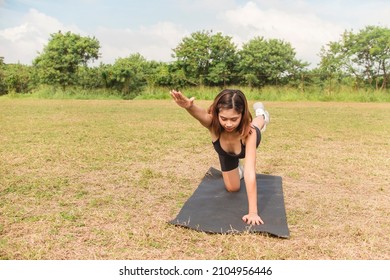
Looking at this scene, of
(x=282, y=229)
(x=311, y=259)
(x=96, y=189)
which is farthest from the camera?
(x=96, y=189)

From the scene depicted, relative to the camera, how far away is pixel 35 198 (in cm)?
329

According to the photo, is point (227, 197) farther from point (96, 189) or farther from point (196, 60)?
point (196, 60)

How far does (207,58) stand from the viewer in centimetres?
1884

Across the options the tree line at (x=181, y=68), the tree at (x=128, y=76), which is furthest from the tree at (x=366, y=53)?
the tree at (x=128, y=76)

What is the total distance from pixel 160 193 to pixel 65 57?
16.7 metres

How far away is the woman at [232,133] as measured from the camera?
2.78 meters

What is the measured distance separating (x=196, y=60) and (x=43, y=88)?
713 cm

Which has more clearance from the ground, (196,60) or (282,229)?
(196,60)

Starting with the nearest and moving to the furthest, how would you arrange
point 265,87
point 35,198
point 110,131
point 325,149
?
point 35,198, point 325,149, point 110,131, point 265,87

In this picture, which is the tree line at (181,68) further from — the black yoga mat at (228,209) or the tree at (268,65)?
the black yoga mat at (228,209)

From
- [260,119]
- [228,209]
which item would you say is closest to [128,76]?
[260,119]

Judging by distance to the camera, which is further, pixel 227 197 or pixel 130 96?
pixel 130 96
